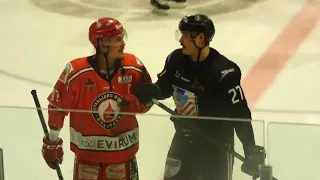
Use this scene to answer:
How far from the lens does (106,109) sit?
1.19 meters

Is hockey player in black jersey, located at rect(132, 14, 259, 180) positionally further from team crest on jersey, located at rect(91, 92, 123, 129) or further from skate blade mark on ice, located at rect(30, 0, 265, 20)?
skate blade mark on ice, located at rect(30, 0, 265, 20)

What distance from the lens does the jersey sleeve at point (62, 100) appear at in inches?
47.7

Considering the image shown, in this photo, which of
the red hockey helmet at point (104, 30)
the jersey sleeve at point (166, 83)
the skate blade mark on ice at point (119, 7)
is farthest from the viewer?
the skate blade mark on ice at point (119, 7)

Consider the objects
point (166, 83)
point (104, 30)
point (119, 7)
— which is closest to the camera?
point (104, 30)

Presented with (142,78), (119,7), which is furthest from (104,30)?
(119,7)

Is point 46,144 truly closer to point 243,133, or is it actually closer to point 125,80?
point 125,80

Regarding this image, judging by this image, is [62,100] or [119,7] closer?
[62,100]

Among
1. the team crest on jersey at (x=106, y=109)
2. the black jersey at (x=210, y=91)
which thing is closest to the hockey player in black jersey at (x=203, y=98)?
the black jersey at (x=210, y=91)

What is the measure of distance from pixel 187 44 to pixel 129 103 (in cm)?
18

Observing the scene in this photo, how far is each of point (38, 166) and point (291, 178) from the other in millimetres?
574

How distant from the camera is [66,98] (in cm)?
122

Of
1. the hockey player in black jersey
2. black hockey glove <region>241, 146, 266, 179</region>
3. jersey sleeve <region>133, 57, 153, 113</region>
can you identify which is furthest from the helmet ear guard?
black hockey glove <region>241, 146, 266, 179</region>

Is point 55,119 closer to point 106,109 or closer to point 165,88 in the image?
point 106,109

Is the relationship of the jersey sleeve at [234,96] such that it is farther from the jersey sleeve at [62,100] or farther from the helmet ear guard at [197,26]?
the jersey sleeve at [62,100]
